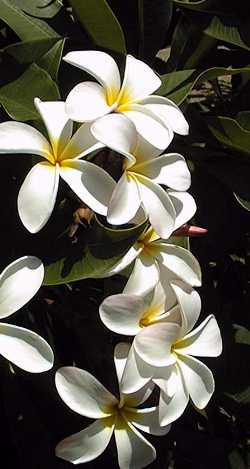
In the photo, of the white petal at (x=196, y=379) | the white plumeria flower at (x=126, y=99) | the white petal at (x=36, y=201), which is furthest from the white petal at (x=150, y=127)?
the white petal at (x=196, y=379)

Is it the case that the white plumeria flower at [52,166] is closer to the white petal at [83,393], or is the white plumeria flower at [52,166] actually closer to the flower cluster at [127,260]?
the flower cluster at [127,260]

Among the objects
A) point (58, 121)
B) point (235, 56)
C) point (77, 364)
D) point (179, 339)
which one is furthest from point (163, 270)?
point (235, 56)

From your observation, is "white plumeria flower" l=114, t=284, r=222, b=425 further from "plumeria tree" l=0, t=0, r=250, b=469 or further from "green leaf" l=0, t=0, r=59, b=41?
"green leaf" l=0, t=0, r=59, b=41

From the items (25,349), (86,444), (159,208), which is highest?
(159,208)

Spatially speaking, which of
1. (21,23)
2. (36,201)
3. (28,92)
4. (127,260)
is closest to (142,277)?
(127,260)

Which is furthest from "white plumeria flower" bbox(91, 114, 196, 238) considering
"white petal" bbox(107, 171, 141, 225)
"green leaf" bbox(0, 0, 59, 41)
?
"green leaf" bbox(0, 0, 59, 41)

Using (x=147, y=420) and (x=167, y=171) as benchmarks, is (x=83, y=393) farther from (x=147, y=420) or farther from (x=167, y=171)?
(x=167, y=171)
